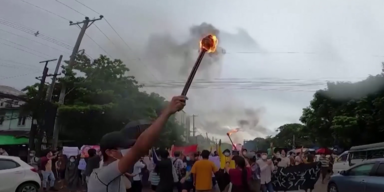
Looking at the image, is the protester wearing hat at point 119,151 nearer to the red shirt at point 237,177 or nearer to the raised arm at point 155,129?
the raised arm at point 155,129

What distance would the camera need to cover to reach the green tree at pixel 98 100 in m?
26.9

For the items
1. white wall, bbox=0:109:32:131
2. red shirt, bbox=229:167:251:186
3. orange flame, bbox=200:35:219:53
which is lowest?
red shirt, bbox=229:167:251:186

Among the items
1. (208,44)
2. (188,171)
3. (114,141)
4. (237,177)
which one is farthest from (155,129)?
(188,171)

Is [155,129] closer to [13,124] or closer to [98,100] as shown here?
[98,100]

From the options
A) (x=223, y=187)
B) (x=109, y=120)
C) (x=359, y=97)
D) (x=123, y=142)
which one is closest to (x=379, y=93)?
(x=359, y=97)

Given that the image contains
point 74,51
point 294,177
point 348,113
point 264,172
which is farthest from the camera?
point 348,113

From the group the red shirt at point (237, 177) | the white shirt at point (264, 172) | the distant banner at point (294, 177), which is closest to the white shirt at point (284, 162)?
the distant banner at point (294, 177)

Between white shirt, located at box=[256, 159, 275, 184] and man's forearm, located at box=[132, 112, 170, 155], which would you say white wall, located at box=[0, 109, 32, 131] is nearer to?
white shirt, located at box=[256, 159, 275, 184]

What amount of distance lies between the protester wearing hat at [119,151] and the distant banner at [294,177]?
38.7 ft

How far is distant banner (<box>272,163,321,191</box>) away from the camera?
46.3 feet

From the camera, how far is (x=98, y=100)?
2716 centimetres

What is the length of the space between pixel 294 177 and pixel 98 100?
16.3 meters

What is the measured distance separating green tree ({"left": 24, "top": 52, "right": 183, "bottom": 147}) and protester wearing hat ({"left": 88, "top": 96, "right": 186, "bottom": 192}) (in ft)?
77.4

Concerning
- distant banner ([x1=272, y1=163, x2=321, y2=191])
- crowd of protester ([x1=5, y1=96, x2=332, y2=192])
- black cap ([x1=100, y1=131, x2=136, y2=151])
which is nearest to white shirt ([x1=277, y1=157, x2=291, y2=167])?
crowd of protester ([x1=5, y1=96, x2=332, y2=192])
